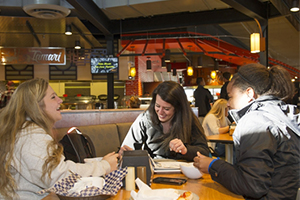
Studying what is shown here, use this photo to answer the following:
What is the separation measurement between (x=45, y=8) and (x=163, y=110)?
4.31m

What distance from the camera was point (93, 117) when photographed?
4.21 meters

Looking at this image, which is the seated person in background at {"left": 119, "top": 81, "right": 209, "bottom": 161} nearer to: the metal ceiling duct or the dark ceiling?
the dark ceiling

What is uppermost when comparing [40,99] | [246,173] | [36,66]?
[36,66]

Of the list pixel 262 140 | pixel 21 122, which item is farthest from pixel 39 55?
pixel 262 140

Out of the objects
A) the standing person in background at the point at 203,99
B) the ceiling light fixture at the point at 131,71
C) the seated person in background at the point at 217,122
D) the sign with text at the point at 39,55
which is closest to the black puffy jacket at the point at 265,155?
the seated person in background at the point at 217,122

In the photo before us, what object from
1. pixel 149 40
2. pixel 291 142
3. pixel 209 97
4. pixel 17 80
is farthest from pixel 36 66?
pixel 291 142

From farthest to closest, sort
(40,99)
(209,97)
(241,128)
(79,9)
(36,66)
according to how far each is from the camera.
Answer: (36,66), (209,97), (79,9), (40,99), (241,128)

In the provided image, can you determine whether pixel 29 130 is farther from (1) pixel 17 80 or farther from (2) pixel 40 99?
(1) pixel 17 80

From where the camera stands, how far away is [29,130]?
1479mm

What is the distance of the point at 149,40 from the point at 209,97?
3.47 meters

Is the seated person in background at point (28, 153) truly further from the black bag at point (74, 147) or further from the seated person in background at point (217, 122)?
the seated person in background at point (217, 122)

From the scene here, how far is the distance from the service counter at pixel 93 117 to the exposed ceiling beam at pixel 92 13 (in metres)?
2.15

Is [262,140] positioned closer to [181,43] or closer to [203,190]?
[203,190]

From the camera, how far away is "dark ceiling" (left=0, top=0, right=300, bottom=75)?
6.21m
